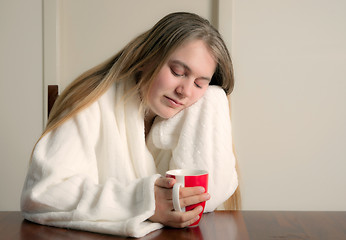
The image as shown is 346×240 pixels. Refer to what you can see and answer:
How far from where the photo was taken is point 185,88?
99cm

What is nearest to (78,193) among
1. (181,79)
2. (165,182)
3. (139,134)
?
(165,182)

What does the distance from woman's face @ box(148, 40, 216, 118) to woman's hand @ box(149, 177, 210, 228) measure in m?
0.33

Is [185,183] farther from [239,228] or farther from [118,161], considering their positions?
[118,161]

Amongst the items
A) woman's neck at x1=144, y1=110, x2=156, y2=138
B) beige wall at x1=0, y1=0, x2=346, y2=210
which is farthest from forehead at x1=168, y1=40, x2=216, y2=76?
beige wall at x1=0, y1=0, x2=346, y2=210

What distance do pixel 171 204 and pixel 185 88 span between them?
37cm

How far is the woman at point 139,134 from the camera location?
0.75 m

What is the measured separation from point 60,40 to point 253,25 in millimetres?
1018

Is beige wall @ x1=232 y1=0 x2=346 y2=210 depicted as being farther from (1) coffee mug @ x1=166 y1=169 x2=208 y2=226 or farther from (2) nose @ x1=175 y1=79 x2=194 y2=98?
(1) coffee mug @ x1=166 y1=169 x2=208 y2=226

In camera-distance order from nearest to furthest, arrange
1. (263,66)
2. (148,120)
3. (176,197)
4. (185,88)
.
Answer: (176,197)
(185,88)
(148,120)
(263,66)

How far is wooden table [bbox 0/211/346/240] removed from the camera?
0.68 metres

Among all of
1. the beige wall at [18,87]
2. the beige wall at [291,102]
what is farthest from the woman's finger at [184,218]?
the beige wall at [18,87]

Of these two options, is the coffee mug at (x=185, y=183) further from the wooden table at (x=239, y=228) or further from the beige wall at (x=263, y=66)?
the beige wall at (x=263, y=66)

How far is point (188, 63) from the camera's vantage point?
0.98 m

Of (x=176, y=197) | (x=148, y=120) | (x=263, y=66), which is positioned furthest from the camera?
(x=263, y=66)
